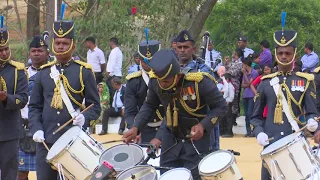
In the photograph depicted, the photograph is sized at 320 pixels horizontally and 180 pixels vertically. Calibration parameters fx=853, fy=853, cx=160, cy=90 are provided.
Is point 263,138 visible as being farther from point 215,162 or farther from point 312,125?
point 215,162

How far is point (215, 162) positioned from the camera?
7.65 m

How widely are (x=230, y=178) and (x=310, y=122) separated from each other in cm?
134

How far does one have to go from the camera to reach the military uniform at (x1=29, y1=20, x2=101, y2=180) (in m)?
8.90

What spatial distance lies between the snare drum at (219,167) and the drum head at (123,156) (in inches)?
23.9

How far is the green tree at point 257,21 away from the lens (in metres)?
24.7

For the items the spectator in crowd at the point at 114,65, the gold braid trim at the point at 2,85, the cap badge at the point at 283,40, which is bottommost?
the spectator in crowd at the point at 114,65

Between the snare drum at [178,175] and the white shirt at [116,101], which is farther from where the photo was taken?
the white shirt at [116,101]

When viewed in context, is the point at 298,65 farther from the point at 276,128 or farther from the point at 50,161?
the point at 50,161

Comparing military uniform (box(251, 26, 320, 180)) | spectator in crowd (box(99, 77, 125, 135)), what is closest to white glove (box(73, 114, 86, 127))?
military uniform (box(251, 26, 320, 180))

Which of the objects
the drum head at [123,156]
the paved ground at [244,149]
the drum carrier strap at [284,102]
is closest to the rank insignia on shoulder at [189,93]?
the drum head at [123,156]

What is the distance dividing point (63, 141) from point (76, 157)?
0.24 meters

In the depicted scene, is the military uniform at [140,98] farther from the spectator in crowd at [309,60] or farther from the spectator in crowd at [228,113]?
the spectator in crowd at [309,60]

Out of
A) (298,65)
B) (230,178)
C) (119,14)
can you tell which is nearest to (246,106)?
(298,65)

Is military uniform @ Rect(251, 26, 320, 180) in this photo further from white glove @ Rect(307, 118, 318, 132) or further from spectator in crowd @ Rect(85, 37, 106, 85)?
spectator in crowd @ Rect(85, 37, 106, 85)
